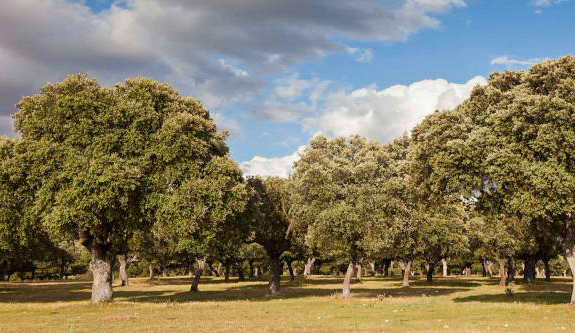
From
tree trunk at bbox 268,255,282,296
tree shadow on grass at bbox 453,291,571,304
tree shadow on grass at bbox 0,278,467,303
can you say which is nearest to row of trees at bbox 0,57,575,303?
tree shadow on grass at bbox 453,291,571,304

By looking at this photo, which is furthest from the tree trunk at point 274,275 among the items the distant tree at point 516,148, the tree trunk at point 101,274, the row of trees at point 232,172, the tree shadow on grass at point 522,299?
the distant tree at point 516,148

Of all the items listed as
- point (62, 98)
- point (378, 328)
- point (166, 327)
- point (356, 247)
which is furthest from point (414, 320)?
point (62, 98)

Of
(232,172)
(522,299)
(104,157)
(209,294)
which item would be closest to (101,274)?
(104,157)

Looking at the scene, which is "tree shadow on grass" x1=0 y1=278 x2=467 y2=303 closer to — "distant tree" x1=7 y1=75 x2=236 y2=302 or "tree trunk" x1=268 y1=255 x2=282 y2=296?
"tree trunk" x1=268 y1=255 x2=282 y2=296

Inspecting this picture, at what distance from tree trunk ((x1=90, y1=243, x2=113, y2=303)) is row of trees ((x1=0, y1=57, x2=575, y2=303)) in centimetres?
11

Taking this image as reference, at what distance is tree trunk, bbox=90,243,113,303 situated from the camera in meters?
46.0

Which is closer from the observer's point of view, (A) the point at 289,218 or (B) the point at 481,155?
(B) the point at 481,155

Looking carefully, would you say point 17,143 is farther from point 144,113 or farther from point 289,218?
point 289,218

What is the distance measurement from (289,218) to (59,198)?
26.0 m

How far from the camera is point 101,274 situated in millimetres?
46969

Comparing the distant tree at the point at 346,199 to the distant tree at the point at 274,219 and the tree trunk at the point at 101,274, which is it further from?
the tree trunk at the point at 101,274

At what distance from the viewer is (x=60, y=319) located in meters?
33.2

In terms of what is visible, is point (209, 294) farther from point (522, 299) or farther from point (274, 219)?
point (522, 299)

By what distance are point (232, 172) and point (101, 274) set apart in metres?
14.8
